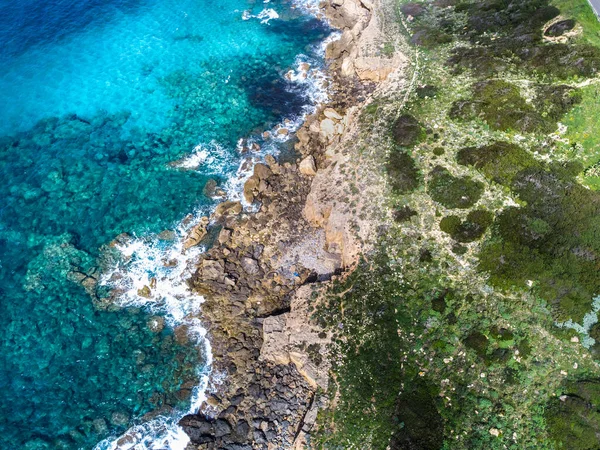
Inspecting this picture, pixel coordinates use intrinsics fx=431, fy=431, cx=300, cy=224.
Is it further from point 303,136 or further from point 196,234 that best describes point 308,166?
point 196,234

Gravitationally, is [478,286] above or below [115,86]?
below

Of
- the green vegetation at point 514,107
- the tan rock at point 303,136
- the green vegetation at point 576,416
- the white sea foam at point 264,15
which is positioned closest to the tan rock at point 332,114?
the tan rock at point 303,136

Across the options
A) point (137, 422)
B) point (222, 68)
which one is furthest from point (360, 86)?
point (137, 422)

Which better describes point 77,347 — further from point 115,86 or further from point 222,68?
point 222,68

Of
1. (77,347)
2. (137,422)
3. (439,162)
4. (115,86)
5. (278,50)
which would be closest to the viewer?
(137,422)

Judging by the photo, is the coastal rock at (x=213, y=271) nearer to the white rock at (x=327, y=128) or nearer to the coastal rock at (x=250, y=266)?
the coastal rock at (x=250, y=266)

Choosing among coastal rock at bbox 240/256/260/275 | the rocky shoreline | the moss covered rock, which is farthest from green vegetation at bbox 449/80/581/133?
coastal rock at bbox 240/256/260/275

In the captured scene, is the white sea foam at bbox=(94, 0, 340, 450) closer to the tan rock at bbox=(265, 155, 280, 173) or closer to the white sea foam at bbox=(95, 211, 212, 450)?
the white sea foam at bbox=(95, 211, 212, 450)
